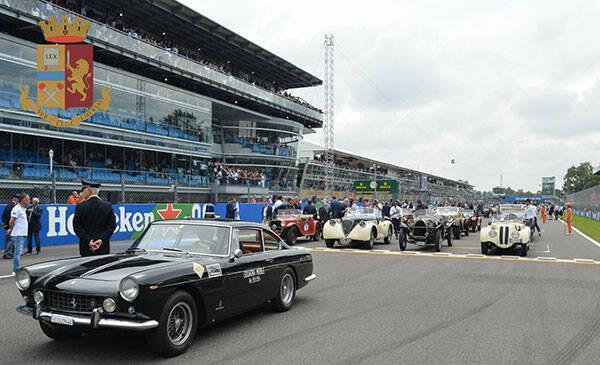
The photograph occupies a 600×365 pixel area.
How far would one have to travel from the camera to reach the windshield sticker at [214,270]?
525cm

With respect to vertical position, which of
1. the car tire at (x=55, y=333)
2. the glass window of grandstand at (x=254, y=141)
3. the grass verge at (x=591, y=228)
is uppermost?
the glass window of grandstand at (x=254, y=141)

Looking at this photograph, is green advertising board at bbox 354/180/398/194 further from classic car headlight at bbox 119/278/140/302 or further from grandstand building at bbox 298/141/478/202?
classic car headlight at bbox 119/278/140/302

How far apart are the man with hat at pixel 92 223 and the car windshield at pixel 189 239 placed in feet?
2.75

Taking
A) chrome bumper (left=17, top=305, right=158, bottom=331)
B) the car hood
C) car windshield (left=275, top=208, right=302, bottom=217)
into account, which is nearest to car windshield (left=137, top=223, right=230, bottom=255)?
the car hood

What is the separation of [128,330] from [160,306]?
38cm

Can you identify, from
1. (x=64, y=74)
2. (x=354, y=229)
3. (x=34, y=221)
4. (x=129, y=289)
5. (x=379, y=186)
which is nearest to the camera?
(x=129, y=289)

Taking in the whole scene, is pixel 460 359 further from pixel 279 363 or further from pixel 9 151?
pixel 9 151

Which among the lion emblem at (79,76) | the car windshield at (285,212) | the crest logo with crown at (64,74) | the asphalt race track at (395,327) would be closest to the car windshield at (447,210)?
the car windshield at (285,212)

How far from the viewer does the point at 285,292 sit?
275 inches

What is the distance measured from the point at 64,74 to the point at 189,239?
779 inches

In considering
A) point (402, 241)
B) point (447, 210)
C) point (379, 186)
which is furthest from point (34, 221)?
point (379, 186)

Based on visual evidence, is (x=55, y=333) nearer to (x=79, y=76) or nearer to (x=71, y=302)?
(x=71, y=302)

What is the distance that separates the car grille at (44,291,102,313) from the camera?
4438 mm

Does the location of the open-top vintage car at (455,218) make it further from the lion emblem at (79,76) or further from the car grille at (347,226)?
the lion emblem at (79,76)
